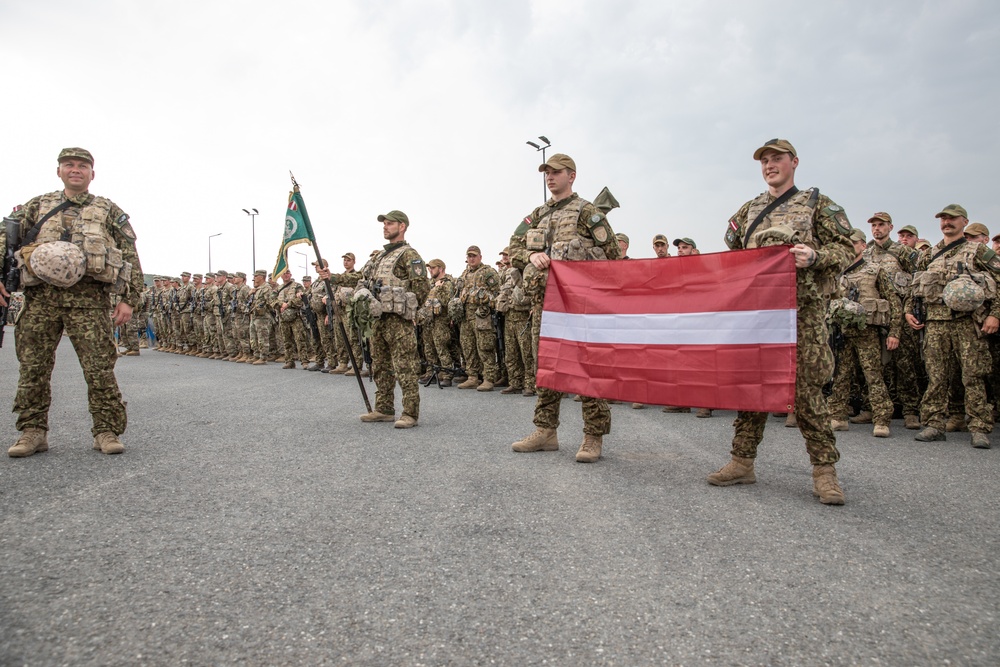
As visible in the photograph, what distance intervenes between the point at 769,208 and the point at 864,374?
384cm

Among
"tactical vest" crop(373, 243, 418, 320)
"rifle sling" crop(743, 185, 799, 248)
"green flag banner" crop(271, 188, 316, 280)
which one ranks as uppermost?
"green flag banner" crop(271, 188, 316, 280)

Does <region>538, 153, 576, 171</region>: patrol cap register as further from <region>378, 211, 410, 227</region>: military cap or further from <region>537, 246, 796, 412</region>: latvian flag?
<region>378, 211, 410, 227</region>: military cap

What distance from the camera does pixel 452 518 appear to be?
3414 millimetres

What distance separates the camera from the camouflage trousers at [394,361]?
260 inches

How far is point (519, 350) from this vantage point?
34.0 ft

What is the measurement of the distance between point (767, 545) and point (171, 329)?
22.0 metres

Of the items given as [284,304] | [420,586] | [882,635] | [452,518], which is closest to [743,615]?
[882,635]

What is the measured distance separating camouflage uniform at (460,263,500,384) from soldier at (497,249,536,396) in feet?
1.14

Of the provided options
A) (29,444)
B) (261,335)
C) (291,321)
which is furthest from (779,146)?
(261,335)

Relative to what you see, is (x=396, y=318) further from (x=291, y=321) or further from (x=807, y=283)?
(x=291, y=321)

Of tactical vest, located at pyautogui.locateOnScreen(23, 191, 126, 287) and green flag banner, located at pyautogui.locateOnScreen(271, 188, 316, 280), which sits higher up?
green flag banner, located at pyautogui.locateOnScreen(271, 188, 316, 280)

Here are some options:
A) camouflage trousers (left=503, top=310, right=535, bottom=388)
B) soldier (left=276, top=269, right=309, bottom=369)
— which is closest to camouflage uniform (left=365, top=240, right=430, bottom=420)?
camouflage trousers (left=503, top=310, right=535, bottom=388)

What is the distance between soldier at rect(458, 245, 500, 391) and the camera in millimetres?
10602

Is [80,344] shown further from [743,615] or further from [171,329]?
[171,329]
